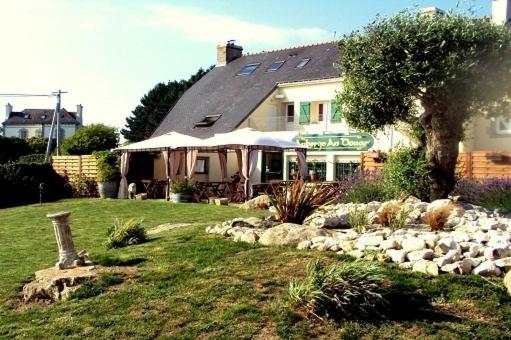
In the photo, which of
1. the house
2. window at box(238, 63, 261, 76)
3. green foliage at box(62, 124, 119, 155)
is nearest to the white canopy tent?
the house

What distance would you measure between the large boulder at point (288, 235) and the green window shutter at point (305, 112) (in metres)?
20.8

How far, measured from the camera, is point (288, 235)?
327 inches

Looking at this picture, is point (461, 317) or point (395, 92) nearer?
point (461, 317)

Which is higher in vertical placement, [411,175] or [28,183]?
[411,175]

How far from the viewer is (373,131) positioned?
39.5ft

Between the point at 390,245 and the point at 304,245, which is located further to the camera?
the point at 304,245

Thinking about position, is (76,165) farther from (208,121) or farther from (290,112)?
(290,112)

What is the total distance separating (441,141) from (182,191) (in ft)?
36.0

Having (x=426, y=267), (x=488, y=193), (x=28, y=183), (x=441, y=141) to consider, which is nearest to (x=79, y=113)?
(x=28, y=183)

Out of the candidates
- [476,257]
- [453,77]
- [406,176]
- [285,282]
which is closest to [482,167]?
[406,176]

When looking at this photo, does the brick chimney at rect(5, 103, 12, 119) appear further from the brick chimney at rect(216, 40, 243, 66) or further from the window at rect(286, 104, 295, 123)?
the window at rect(286, 104, 295, 123)

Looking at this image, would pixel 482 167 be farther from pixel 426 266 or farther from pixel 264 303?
pixel 264 303

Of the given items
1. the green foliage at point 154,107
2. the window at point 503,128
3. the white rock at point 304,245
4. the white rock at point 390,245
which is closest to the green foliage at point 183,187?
the window at point 503,128

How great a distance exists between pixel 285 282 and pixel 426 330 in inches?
66.5
